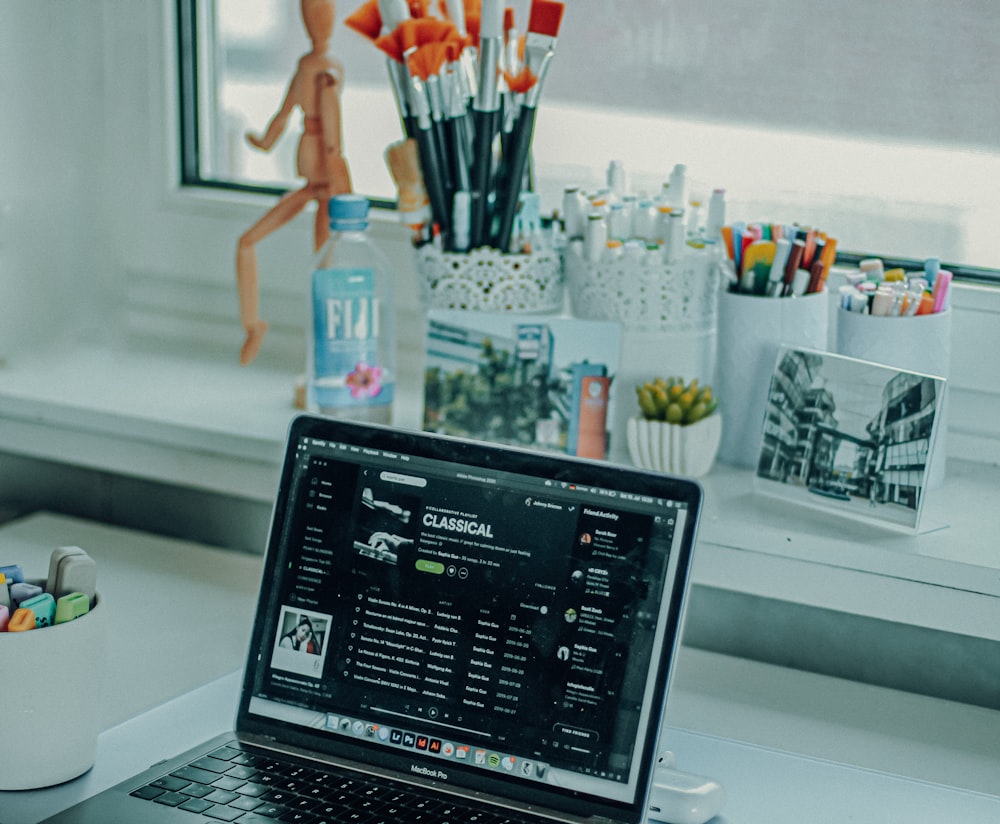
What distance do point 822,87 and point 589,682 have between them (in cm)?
64

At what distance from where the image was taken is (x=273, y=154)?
140 cm

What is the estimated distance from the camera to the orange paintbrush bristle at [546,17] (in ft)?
3.34

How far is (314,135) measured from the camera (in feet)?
3.96

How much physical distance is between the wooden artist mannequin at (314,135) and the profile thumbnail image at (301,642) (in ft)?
1.59

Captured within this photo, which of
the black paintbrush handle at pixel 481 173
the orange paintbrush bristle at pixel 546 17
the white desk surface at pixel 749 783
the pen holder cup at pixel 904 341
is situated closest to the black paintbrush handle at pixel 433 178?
the black paintbrush handle at pixel 481 173

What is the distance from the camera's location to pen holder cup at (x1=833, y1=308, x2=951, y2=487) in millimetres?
994

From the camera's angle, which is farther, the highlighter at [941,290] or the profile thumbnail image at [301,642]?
the highlighter at [941,290]

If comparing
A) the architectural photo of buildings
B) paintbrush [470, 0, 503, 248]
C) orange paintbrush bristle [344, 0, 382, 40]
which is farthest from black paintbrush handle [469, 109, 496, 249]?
the architectural photo of buildings

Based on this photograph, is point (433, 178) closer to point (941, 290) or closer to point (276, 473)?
point (276, 473)

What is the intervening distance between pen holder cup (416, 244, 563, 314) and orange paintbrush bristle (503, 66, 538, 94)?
136 millimetres

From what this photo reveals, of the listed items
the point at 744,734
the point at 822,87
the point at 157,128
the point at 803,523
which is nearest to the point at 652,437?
the point at 803,523

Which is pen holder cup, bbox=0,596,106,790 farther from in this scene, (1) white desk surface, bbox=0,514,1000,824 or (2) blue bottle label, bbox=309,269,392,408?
(2) blue bottle label, bbox=309,269,392,408

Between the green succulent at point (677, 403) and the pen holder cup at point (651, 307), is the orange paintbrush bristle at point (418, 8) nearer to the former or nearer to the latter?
the pen holder cup at point (651, 307)

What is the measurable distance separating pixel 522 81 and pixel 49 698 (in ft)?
1.99
